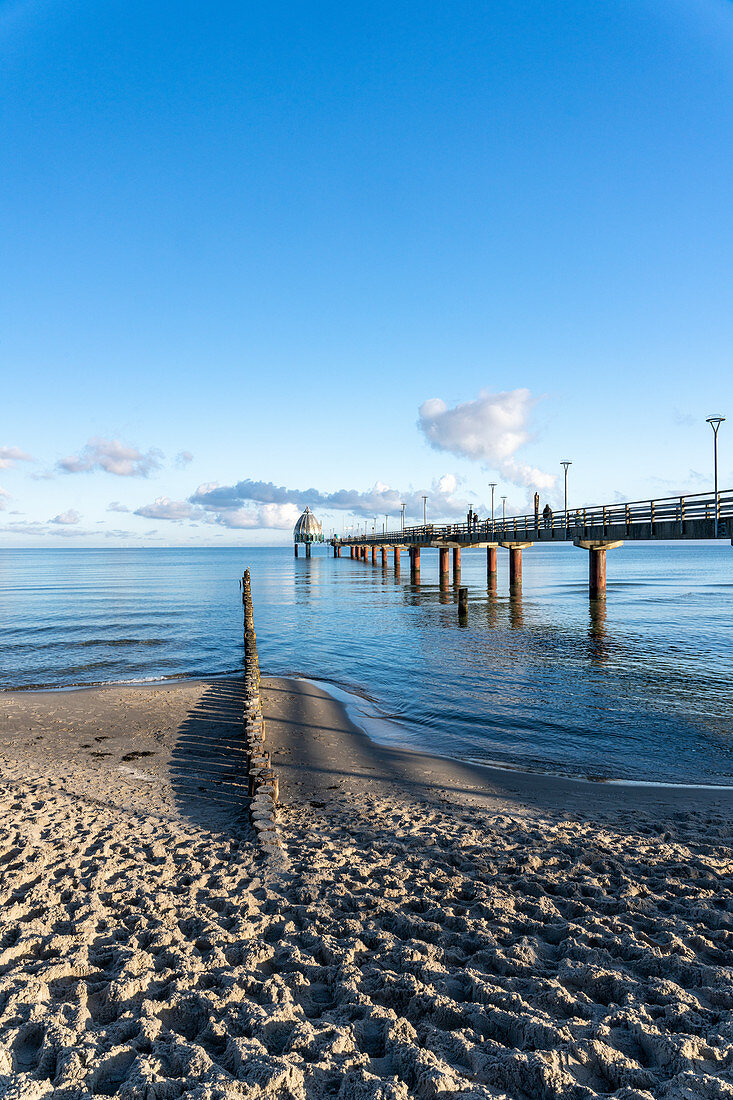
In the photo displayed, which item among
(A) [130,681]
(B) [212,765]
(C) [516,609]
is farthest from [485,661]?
(C) [516,609]

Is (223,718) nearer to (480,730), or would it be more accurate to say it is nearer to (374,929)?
(480,730)

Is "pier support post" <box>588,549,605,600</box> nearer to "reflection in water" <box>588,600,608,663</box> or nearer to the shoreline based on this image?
"reflection in water" <box>588,600,608,663</box>

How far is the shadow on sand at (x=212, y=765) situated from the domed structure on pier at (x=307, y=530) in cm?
13153

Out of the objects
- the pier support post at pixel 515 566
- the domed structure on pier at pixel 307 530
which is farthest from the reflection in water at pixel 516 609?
the domed structure on pier at pixel 307 530

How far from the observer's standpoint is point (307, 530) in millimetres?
147750

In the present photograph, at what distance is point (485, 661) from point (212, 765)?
13.2 m

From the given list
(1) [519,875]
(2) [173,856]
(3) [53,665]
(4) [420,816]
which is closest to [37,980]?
(2) [173,856]

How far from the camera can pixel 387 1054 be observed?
12.2ft


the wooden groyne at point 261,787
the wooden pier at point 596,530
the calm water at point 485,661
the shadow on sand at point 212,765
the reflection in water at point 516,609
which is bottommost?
the reflection in water at point 516,609

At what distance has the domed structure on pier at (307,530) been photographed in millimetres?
147250

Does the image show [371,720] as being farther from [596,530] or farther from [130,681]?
[596,530]

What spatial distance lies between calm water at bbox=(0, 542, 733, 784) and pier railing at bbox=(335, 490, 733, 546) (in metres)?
4.86

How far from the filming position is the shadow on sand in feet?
27.8

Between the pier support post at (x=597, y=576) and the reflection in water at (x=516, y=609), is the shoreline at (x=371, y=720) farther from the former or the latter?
the pier support post at (x=597, y=576)
